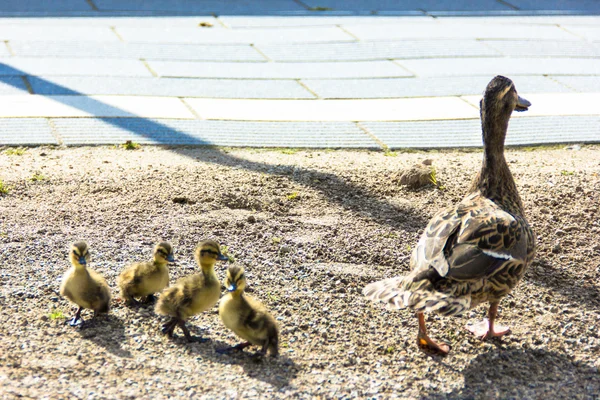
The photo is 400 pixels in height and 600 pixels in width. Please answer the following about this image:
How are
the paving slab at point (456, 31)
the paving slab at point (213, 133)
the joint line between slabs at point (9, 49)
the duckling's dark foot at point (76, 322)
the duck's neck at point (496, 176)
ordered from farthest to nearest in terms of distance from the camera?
the paving slab at point (456, 31) → the joint line between slabs at point (9, 49) → the paving slab at point (213, 133) → the duck's neck at point (496, 176) → the duckling's dark foot at point (76, 322)

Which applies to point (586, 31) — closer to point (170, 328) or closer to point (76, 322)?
point (170, 328)

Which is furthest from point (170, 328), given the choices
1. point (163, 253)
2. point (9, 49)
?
point (9, 49)

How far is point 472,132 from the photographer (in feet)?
31.1

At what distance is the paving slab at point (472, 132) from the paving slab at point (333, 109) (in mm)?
286

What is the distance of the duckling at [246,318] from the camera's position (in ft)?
15.9

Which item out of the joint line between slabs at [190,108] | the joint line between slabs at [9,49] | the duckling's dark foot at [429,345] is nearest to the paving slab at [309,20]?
the joint line between slabs at [9,49]

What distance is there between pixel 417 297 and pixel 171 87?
270 inches

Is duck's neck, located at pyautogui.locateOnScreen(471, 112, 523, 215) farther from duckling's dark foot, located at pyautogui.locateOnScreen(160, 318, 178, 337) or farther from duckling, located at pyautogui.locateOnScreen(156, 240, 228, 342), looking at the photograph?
duckling's dark foot, located at pyautogui.locateOnScreen(160, 318, 178, 337)

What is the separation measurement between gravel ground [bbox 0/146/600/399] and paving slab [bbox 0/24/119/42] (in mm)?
4614

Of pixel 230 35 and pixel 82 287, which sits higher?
pixel 82 287

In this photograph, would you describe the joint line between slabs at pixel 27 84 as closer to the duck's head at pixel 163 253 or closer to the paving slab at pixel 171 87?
the paving slab at pixel 171 87

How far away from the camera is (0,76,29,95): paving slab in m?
10.1

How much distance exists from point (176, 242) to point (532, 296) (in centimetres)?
282

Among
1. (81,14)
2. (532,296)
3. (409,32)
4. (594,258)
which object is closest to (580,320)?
(532,296)
